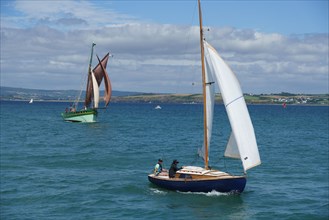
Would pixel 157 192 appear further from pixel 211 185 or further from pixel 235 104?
pixel 235 104

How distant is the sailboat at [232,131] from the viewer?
34.5 metres

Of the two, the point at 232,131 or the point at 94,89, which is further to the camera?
the point at 94,89

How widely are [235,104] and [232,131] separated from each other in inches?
73.5

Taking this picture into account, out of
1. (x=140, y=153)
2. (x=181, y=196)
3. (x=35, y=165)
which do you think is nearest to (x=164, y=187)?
(x=181, y=196)

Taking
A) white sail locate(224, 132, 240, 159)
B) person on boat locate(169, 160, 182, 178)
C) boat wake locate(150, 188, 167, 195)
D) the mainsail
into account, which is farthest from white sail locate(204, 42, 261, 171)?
the mainsail

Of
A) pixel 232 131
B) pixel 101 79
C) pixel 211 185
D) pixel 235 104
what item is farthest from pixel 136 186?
pixel 101 79

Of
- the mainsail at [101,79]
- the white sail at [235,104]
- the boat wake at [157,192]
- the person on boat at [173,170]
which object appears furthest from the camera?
the mainsail at [101,79]

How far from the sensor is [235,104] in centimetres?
3462

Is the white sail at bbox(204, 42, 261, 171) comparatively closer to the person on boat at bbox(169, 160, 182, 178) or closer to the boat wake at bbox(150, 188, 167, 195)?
the person on boat at bbox(169, 160, 182, 178)

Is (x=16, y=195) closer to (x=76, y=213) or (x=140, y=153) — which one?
(x=76, y=213)

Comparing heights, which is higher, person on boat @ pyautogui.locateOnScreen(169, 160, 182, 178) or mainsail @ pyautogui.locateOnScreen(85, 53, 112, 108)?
mainsail @ pyautogui.locateOnScreen(85, 53, 112, 108)

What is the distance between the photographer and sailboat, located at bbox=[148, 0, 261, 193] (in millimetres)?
34531

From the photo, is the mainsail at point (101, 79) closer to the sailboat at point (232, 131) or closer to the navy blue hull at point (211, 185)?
the navy blue hull at point (211, 185)

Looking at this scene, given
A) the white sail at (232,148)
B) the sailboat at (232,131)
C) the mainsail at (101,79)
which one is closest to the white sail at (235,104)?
the sailboat at (232,131)
